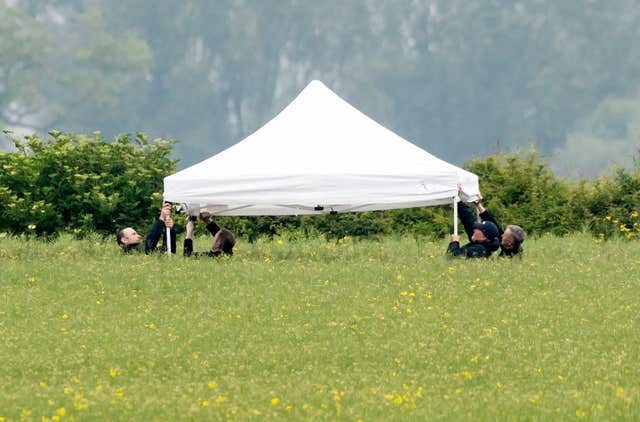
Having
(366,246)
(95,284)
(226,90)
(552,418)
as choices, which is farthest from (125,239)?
(226,90)

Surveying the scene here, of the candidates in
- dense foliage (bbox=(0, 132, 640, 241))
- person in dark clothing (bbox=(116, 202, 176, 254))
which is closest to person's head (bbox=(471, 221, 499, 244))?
person in dark clothing (bbox=(116, 202, 176, 254))

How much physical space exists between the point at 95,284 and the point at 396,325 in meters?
5.61

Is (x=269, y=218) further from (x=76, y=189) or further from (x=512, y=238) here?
(x=512, y=238)

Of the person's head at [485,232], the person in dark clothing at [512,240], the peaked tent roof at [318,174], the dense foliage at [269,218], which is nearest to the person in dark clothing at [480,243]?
the person's head at [485,232]

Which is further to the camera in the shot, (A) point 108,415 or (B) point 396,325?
(B) point 396,325

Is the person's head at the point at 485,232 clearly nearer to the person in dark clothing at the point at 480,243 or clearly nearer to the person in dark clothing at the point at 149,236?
the person in dark clothing at the point at 480,243

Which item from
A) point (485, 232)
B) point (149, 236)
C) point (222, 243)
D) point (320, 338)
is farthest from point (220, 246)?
point (320, 338)

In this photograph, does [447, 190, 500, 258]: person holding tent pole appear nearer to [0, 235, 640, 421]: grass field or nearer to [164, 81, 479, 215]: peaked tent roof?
[0, 235, 640, 421]: grass field

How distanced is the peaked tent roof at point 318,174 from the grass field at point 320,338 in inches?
46.1

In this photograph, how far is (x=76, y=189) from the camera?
98.8 feet

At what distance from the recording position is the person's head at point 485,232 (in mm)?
21250

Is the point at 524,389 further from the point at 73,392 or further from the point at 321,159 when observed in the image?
the point at 321,159

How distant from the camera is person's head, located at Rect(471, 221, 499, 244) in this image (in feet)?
69.7

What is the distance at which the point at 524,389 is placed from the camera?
41.5ft
